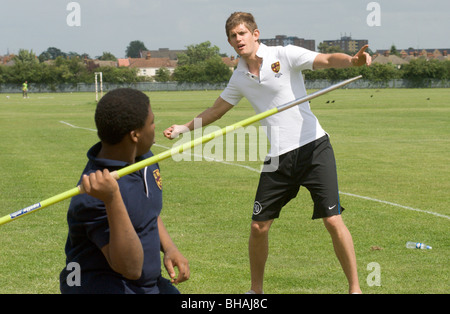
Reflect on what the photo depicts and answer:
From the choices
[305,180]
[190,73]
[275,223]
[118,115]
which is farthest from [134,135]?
[190,73]

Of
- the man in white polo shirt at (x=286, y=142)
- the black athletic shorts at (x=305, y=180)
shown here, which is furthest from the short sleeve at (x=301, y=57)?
the black athletic shorts at (x=305, y=180)

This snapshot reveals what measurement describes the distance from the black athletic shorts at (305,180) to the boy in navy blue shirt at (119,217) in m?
2.53

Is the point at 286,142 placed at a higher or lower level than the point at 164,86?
lower

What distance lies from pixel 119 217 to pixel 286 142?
3169 mm

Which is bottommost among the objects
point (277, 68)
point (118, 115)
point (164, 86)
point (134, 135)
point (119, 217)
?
point (119, 217)

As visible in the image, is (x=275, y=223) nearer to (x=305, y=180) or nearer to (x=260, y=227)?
(x=260, y=227)

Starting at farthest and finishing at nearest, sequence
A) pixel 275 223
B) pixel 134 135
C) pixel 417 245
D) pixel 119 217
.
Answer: pixel 275 223 < pixel 417 245 < pixel 134 135 < pixel 119 217

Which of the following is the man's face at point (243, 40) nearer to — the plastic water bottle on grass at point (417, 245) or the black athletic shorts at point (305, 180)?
the black athletic shorts at point (305, 180)

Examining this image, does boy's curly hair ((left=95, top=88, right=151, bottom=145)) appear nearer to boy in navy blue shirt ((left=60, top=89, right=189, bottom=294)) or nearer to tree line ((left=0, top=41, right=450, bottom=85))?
boy in navy blue shirt ((left=60, top=89, right=189, bottom=294))

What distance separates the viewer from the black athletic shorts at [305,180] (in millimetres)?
6172

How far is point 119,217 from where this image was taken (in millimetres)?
3232

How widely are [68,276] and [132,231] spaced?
67 centimetres
